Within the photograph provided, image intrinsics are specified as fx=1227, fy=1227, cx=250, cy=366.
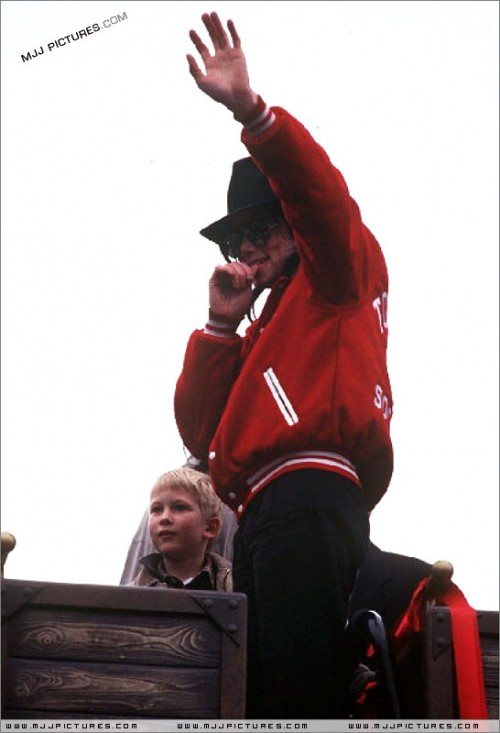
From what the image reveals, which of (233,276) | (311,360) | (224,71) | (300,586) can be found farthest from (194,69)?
(300,586)

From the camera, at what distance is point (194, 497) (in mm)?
5035

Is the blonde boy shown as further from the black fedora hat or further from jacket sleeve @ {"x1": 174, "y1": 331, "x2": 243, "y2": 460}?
the black fedora hat

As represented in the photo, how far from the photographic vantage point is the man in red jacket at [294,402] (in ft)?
11.7

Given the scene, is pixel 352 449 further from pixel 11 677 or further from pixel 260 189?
pixel 11 677

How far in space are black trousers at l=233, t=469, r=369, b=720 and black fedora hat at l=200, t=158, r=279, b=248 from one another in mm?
1017

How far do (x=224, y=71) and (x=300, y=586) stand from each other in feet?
5.27

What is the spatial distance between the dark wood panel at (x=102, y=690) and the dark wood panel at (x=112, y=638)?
0.09 feet

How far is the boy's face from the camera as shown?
196 inches

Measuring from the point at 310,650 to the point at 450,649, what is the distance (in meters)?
0.40

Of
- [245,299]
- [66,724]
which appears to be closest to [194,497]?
[245,299]

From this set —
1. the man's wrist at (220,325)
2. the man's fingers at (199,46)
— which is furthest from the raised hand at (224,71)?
the man's wrist at (220,325)

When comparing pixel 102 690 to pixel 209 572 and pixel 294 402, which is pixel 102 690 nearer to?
pixel 294 402

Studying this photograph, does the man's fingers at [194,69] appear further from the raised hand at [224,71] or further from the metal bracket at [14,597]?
the metal bracket at [14,597]

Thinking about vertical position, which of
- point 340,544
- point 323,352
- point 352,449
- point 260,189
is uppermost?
point 260,189
